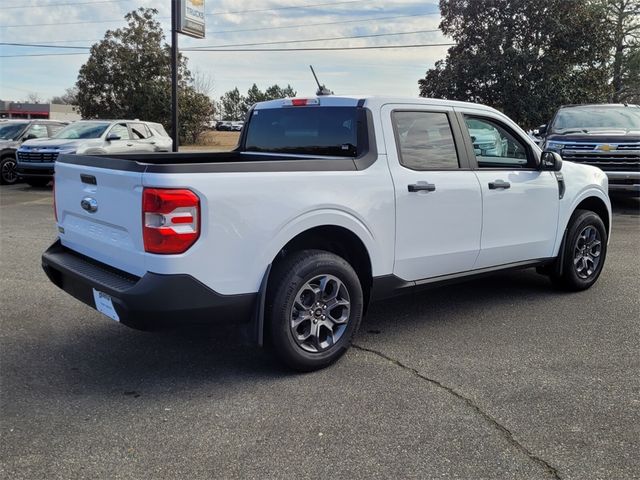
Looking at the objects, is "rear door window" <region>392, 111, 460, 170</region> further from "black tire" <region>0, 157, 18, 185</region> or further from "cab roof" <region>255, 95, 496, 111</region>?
"black tire" <region>0, 157, 18, 185</region>

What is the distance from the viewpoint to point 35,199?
13469mm

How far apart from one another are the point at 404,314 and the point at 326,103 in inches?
76.2

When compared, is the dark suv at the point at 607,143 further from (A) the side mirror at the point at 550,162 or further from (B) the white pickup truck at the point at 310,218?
(A) the side mirror at the point at 550,162

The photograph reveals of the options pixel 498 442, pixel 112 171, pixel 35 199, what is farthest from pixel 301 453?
pixel 35 199

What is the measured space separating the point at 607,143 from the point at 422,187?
852cm

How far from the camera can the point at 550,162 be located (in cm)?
529

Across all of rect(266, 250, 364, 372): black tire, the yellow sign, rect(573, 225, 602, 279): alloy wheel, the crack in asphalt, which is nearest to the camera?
the crack in asphalt

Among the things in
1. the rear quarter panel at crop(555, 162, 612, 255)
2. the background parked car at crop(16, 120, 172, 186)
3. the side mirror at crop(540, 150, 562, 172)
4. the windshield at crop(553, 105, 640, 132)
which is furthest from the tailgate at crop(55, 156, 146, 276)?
the windshield at crop(553, 105, 640, 132)

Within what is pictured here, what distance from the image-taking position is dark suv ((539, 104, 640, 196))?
1130cm

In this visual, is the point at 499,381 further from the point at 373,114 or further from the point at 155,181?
the point at 155,181

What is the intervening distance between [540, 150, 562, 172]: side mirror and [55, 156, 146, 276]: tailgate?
352 centimetres

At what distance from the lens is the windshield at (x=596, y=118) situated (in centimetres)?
1241

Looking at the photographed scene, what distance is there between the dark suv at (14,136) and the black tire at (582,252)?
14.6m

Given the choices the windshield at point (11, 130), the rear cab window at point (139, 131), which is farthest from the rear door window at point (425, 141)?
the windshield at point (11, 130)
